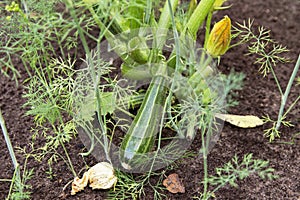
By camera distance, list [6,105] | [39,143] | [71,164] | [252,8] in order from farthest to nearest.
A: [252,8] → [6,105] → [39,143] → [71,164]

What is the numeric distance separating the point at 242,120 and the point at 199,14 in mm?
475

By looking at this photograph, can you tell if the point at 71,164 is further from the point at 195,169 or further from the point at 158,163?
the point at 195,169

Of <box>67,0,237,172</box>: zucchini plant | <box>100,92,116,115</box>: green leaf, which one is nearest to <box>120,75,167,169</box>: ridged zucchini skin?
<box>67,0,237,172</box>: zucchini plant

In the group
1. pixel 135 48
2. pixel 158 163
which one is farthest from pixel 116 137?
pixel 135 48

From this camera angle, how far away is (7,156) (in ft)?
6.28

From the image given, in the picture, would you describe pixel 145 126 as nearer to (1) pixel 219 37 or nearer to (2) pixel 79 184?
(2) pixel 79 184

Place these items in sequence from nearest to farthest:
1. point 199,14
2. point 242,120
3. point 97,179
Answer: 1. point 97,179
2. point 199,14
3. point 242,120

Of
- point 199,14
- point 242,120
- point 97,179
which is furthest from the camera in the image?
point 242,120

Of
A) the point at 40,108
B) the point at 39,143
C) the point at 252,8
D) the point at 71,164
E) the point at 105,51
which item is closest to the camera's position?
the point at 40,108

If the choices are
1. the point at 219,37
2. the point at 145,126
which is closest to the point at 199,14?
the point at 219,37

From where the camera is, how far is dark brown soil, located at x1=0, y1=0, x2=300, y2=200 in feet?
5.83

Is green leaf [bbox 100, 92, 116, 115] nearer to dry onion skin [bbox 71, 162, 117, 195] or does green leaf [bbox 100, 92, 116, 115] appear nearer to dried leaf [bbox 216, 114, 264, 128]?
dry onion skin [bbox 71, 162, 117, 195]

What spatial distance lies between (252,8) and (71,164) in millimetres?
1420

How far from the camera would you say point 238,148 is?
195 cm
